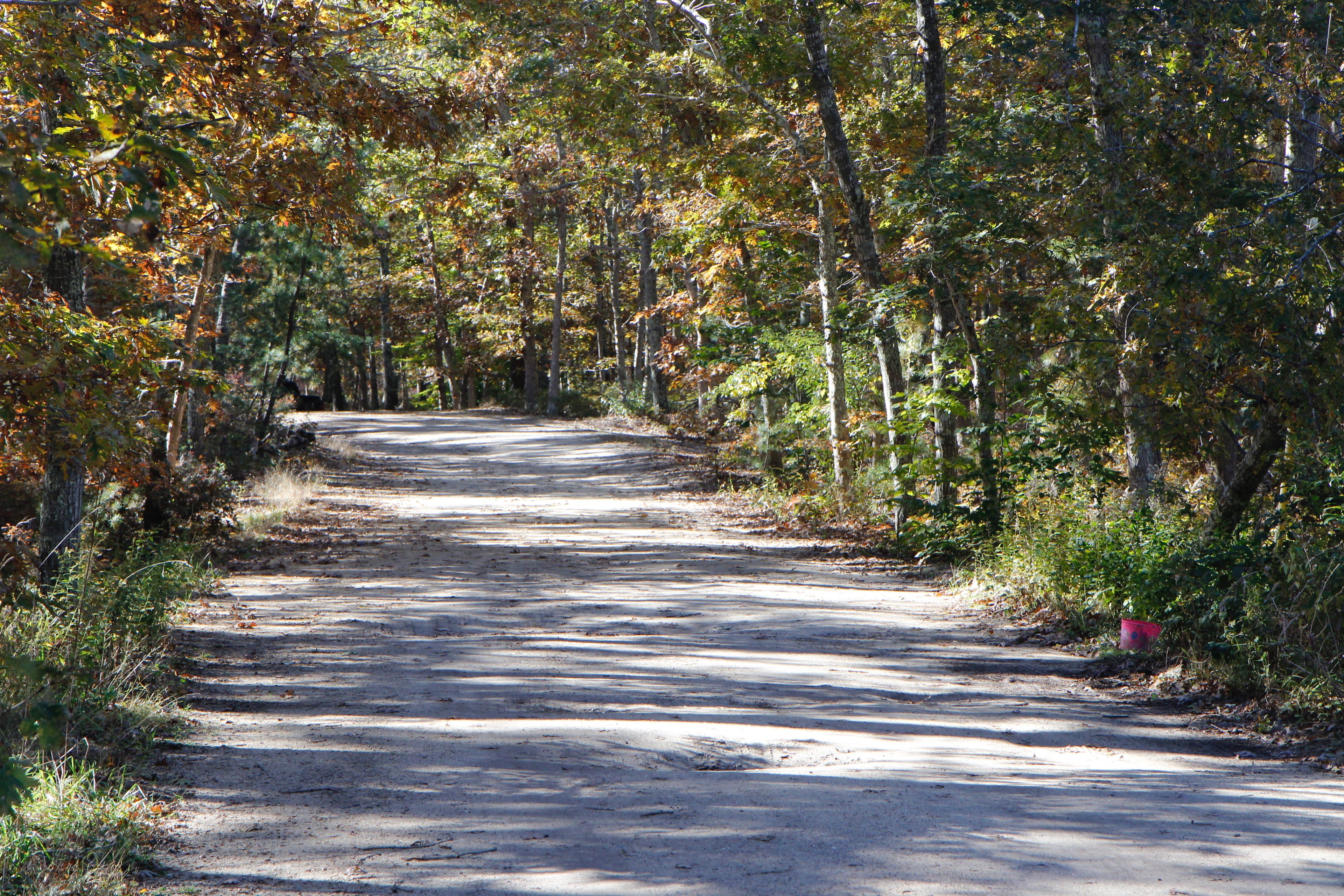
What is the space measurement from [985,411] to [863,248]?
9.60 ft

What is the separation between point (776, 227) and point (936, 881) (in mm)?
14121

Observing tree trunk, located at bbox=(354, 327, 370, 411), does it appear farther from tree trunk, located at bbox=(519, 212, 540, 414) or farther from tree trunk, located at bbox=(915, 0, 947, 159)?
tree trunk, located at bbox=(915, 0, 947, 159)

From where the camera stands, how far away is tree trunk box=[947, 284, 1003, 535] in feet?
41.5

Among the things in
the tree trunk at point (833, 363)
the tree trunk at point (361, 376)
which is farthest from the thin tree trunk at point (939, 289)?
the tree trunk at point (361, 376)

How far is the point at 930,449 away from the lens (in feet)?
45.7

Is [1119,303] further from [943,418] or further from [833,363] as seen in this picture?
[833,363]

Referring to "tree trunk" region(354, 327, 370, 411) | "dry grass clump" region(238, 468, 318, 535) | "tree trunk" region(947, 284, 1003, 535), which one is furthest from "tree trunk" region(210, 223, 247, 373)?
"tree trunk" region(354, 327, 370, 411)

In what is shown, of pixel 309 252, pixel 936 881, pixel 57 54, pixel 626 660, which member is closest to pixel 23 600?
pixel 936 881

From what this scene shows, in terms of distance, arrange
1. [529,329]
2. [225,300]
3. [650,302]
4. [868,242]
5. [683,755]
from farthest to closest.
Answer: [529,329] → [650,302] → [225,300] → [868,242] → [683,755]

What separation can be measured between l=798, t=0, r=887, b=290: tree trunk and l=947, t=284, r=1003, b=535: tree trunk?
1.67 meters

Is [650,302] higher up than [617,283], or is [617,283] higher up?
[617,283]

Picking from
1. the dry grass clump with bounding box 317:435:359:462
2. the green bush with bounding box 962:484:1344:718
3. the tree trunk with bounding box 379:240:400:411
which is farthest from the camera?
the tree trunk with bounding box 379:240:400:411

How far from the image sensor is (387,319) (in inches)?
1918

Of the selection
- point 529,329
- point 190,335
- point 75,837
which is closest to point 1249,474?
point 75,837
